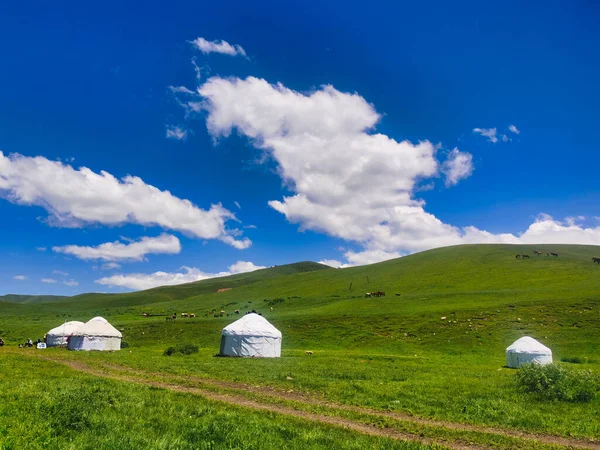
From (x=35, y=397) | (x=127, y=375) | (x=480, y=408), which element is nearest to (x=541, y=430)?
(x=480, y=408)

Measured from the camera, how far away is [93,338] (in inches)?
1642

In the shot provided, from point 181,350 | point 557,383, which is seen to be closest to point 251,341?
point 181,350

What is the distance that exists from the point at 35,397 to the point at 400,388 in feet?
42.5

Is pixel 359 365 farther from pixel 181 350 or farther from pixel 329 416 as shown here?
pixel 181 350

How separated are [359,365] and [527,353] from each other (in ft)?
42.0

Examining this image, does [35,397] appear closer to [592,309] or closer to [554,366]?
[554,366]

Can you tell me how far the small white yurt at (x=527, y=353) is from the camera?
2986cm

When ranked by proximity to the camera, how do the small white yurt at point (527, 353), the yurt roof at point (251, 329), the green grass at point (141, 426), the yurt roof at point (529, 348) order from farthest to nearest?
the yurt roof at point (251, 329) < the yurt roof at point (529, 348) < the small white yurt at point (527, 353) < the green grass at point (141, 426)

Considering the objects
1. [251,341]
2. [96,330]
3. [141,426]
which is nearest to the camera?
[141,426]

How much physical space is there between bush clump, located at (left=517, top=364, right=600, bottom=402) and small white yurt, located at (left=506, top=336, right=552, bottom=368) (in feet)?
43.0

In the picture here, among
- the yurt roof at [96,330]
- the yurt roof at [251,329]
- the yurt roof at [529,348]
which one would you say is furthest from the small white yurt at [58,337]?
the yurt roof at [529,348]

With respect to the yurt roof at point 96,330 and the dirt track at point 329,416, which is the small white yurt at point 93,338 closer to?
the yurt roof at point 96,330

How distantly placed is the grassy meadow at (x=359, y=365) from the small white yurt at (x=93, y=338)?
2628 mm

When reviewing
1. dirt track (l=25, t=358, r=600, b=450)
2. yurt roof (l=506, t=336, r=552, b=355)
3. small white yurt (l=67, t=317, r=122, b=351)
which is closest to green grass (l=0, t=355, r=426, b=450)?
dirt track (l=25, t=358, r=600, b=450)
